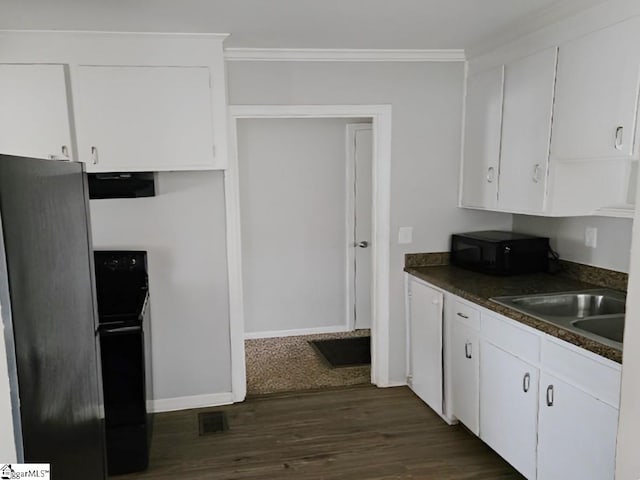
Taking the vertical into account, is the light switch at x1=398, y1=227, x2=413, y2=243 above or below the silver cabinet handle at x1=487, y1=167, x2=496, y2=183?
below

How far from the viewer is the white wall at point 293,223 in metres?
4.44

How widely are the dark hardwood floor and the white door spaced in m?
1.47

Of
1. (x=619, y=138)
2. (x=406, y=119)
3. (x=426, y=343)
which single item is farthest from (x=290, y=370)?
(x=619, y=138)

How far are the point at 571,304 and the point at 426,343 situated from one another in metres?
0.95

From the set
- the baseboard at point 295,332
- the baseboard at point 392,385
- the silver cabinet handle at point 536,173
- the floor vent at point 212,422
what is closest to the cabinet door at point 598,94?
the silver cabinet handle at point 536,173

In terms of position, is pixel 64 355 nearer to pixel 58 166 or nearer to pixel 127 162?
pixel 58 166

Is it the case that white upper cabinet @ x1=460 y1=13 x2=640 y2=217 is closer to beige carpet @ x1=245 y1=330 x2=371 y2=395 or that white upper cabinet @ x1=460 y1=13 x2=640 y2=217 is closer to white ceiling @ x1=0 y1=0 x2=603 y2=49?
white ceiling @ x1=0 y1=0 x2=603 y2=49

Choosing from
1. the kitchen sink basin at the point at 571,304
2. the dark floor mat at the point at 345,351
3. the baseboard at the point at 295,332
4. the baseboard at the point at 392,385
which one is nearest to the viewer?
the kitchen sink basin at the point at 571,304

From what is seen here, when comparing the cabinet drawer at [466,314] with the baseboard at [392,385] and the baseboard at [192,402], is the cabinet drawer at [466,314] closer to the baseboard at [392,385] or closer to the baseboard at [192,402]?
the baseboard at [392,385]

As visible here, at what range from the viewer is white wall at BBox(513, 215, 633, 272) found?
8.48ft

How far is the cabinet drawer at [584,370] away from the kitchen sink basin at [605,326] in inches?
9.0

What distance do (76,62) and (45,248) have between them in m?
2.13

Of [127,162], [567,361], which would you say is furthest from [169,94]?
[567,361]

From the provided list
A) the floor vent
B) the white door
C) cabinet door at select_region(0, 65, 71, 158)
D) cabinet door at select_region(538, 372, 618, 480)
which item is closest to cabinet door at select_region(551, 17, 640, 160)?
cabinet door at select_region(538, 372, 618, 480)
